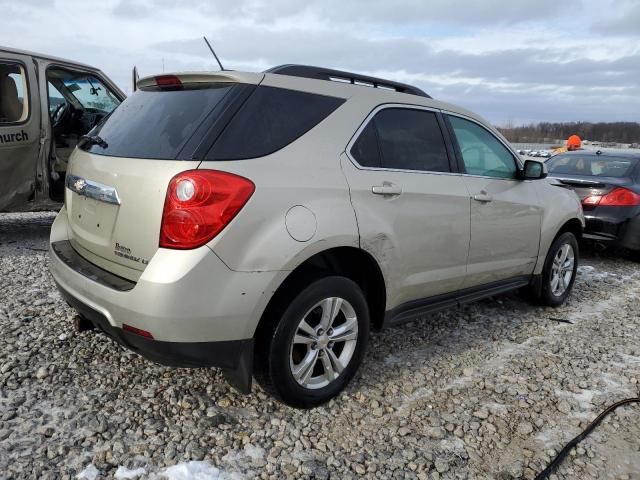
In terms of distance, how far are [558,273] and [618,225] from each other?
2.35 metres

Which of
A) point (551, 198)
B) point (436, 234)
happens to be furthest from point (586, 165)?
point (436, 234)

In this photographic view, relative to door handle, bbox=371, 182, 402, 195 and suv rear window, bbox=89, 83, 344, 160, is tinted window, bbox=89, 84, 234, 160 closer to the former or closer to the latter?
Answer: suv rear window, bbox=89, 83, 344, 160

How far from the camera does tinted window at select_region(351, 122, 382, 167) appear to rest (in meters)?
2.98

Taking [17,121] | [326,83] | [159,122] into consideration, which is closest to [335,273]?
[326,83]

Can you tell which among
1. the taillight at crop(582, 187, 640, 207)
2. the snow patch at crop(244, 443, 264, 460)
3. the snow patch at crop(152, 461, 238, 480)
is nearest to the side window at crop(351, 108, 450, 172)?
the snow patch at crop(244, 443, 264, 460)

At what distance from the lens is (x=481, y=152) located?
3.98 metres

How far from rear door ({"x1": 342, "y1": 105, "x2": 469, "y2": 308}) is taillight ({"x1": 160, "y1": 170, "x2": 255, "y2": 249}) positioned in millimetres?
734

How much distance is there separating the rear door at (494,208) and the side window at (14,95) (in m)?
4.59

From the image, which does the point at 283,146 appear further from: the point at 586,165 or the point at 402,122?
the point at 586,165

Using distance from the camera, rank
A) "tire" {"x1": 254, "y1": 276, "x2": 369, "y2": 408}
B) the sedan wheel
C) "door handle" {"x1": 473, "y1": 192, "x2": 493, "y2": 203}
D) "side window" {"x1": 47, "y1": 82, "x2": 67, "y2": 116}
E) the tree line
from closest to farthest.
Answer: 1. "tire" {"x1": 254, "y1": 276, "x2": 369, "y2": 408}
2. "door handle" {"x1": 473, "y1": 192, "x2": 493, "y2": 203}
3. the sedan wheel
4. "side window" {"x1": 47, "y1": 82, "x2": 67, "y2": 116}
5. the tree line

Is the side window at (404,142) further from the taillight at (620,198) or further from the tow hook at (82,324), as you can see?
the taillight at (620,198)

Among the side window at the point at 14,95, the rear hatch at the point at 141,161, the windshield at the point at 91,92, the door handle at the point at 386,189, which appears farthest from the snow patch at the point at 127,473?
the windshield at the point at 91,92

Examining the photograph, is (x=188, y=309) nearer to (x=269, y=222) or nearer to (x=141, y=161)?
(x=269, y=222)

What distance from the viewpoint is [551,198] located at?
462cm
